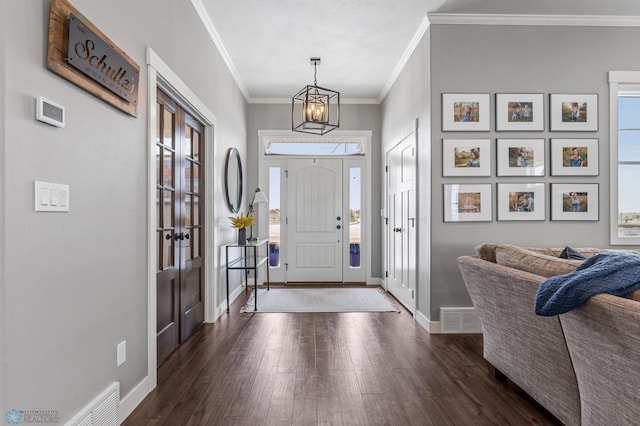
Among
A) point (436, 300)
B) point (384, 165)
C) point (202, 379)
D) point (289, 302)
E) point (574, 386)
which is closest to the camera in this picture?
point (574, 386)

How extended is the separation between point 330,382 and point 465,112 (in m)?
2.62

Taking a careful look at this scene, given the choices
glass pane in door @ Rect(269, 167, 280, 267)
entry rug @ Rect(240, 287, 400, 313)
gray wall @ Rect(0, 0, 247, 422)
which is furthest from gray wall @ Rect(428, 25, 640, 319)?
glass pane in door @ Rect(269, 167, 280, 267)

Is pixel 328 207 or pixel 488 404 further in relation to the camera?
pixel 328 207

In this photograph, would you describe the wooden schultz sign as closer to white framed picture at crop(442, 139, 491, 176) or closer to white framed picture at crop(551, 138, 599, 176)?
white framed picture at crop(442, 139, 491, 176)

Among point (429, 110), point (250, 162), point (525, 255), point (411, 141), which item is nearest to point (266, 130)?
point (250, 162)

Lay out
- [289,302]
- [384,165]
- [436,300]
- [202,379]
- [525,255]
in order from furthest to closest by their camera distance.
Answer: [384,165] < [289,302] < [436,300] < [202,379] < [525,255]

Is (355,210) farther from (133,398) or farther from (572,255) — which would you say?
(133,398)

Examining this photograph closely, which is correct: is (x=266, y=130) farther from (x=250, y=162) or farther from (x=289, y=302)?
(x=289, y=302)

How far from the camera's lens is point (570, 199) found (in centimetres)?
362

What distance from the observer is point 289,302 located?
4.78m

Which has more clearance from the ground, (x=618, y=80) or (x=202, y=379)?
(x=618, y=80)

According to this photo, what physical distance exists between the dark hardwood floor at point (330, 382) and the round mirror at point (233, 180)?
166cm

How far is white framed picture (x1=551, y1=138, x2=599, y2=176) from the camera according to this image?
3.61 meters

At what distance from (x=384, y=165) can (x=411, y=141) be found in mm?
1576
